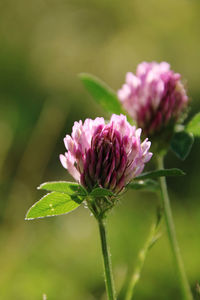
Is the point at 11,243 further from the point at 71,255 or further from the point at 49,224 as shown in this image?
the point at 49,224

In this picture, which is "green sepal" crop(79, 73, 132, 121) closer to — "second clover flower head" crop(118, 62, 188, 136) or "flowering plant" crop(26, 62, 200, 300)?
"second clover flower head" crop(118, 62, 188, 136)

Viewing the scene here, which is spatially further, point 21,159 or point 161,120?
point 21,159

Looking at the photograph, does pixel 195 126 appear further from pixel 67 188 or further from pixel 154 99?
pixel 67 188

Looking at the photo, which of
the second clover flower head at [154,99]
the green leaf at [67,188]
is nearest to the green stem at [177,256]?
the second clover flower head at [154,99]

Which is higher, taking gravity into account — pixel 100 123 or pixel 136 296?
pixel 100 123

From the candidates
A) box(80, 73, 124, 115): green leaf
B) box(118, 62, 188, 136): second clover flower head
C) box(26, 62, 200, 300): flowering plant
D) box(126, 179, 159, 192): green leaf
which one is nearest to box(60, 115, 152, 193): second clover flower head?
box(26, 62, 200, 300): flowering plant

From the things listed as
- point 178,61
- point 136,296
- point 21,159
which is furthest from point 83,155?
point 178,61

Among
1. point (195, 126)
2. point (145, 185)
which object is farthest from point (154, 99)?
point (145, 185)
